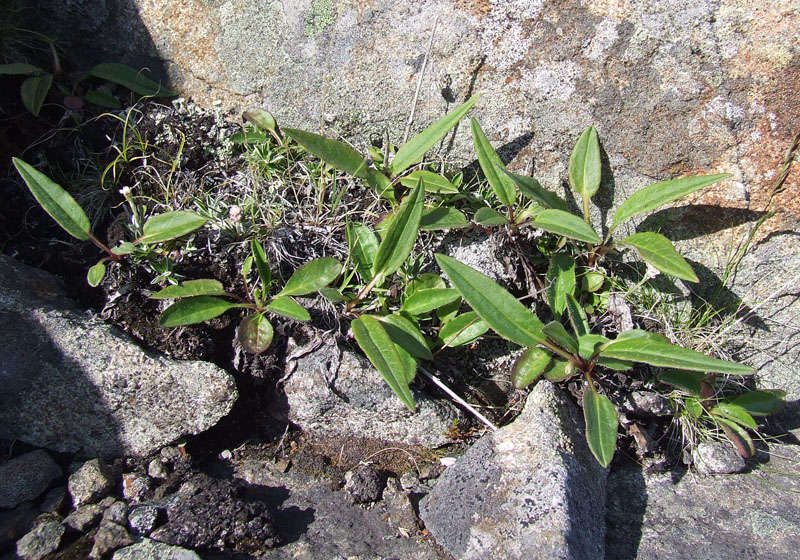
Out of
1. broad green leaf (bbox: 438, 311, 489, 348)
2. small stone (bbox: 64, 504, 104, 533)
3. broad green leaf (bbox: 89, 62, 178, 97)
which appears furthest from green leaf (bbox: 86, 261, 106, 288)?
broad green leaf (bbox: 438, 311, 489, 348)

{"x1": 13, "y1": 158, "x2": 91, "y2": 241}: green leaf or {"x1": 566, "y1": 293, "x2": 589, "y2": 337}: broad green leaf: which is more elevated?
{"x1": 13, "y1": 158, "x2": 91, "y2": 241}: green leaf

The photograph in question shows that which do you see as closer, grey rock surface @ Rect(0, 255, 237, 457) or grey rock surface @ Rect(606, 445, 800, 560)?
grey rock surface @ Rect(606, 445, 800, 560)

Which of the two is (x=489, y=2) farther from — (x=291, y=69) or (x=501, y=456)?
(x=501, y=456)

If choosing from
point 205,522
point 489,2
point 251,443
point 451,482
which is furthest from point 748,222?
point 205,522

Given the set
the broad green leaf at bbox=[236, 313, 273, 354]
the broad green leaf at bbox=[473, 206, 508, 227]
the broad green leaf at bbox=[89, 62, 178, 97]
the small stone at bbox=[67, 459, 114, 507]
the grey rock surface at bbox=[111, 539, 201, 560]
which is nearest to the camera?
the grey rock surface at bbox=[111, 539, 201, 560]

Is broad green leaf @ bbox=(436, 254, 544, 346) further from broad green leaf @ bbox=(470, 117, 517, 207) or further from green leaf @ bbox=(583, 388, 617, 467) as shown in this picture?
broad green leaf @ bbox=(470, 117, 517, 207)

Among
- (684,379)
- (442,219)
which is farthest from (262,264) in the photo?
(684,379)

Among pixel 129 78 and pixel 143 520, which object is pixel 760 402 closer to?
pixel 143 520
